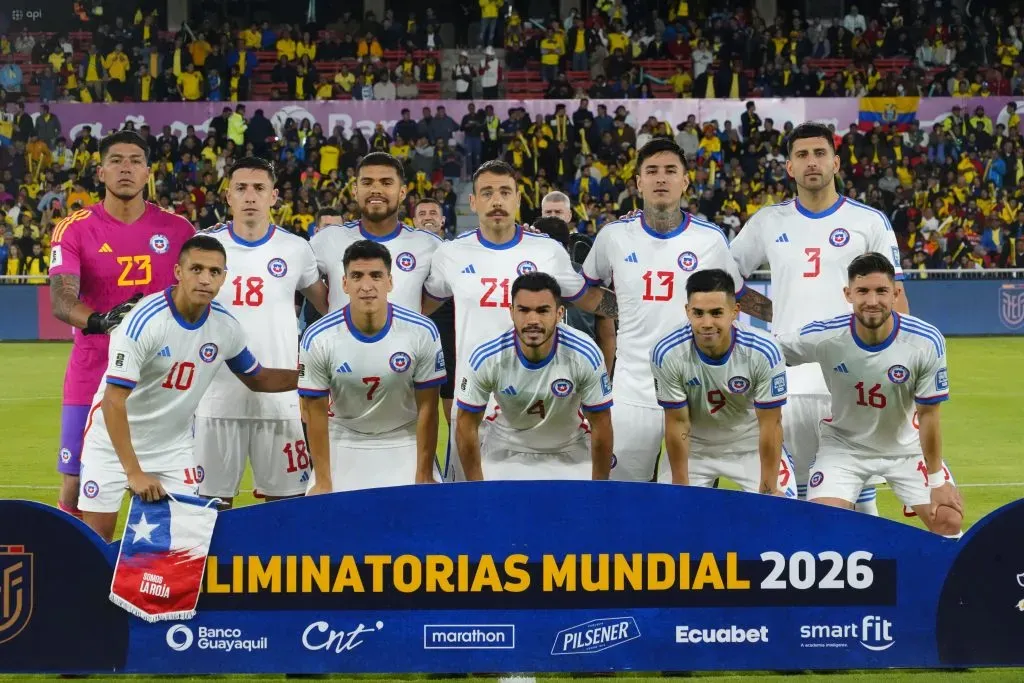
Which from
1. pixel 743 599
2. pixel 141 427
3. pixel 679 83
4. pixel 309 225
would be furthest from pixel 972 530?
pixel 679 83

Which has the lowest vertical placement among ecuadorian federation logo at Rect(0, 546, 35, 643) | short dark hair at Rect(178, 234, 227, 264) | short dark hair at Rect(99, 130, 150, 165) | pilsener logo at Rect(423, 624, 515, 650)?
pilsener logo at Rect(423, 624, 515, 650)

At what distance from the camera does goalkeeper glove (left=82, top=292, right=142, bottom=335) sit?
5.70 metres

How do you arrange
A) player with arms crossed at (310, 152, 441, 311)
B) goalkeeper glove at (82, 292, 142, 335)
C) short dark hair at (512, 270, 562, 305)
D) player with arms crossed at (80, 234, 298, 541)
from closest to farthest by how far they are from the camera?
player with arms crossed at (80, 234, 298, 541), goalkeeper glove at (82, 292, 142, 335), short dark hair at (512, 270, 562, 305), player with arms crossed at (310, 152, 441, 311)

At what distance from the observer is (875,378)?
6090 mm

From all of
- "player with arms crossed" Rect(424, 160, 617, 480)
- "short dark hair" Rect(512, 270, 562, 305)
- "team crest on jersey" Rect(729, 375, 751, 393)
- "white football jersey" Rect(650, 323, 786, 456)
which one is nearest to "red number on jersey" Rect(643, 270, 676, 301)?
"player with arms crossed" Rect(424, 160, 617, 480)

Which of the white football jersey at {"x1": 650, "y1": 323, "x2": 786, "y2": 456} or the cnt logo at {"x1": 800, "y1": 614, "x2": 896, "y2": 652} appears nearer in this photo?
the cnt logo at {"x1": 800, "y1": 614, "x2": 896, "y2": 652}

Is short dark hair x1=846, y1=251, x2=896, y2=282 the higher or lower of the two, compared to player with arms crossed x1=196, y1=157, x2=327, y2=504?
higher

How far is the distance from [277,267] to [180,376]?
3.90 ft

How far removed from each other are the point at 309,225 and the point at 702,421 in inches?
646

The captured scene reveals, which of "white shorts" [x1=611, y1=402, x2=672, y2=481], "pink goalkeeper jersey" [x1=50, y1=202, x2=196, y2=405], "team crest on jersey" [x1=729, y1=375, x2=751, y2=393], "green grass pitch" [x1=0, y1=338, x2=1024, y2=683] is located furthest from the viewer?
"green grass pitch" [x1=0, y1=338, x2=1024, y2=683]

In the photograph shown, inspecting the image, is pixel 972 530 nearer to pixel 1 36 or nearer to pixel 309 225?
pixel 309 225

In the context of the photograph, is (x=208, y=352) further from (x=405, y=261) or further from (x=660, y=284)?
Result: (x=660, y=284)

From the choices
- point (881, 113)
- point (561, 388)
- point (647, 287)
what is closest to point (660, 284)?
point (647, 287)

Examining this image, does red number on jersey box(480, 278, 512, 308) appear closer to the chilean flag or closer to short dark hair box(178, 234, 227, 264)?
short dark hair box(178, 234, 227, 264)
